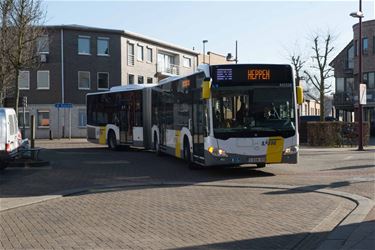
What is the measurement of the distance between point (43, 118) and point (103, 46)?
8429mm

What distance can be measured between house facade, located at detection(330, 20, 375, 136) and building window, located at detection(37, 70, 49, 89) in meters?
26.9

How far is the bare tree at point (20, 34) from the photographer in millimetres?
20141

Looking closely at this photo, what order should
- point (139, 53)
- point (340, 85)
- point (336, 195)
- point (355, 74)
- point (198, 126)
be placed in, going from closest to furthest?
point (336, 195) < point (198, 126) < point (355, 74) < point (139, 53) < point (340, 85)

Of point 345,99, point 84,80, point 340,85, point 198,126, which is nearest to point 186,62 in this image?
point 340,85

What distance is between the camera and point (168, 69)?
61.4 meters

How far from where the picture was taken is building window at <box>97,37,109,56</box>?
50500 millimetres

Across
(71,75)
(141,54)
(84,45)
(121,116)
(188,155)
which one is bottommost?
(188,155)

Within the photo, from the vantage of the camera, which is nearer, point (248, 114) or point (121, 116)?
point (248, 114)

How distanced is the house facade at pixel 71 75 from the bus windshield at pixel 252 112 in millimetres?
34091

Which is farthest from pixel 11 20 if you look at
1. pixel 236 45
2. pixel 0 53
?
pixel 236 45

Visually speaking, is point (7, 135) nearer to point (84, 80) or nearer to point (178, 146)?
point (178, 146)

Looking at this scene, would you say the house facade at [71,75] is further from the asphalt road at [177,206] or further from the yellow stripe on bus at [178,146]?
the asphalt road at [177,206]

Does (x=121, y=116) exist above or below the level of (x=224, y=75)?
below

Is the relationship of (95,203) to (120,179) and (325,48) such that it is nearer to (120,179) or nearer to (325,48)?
(120,179)
